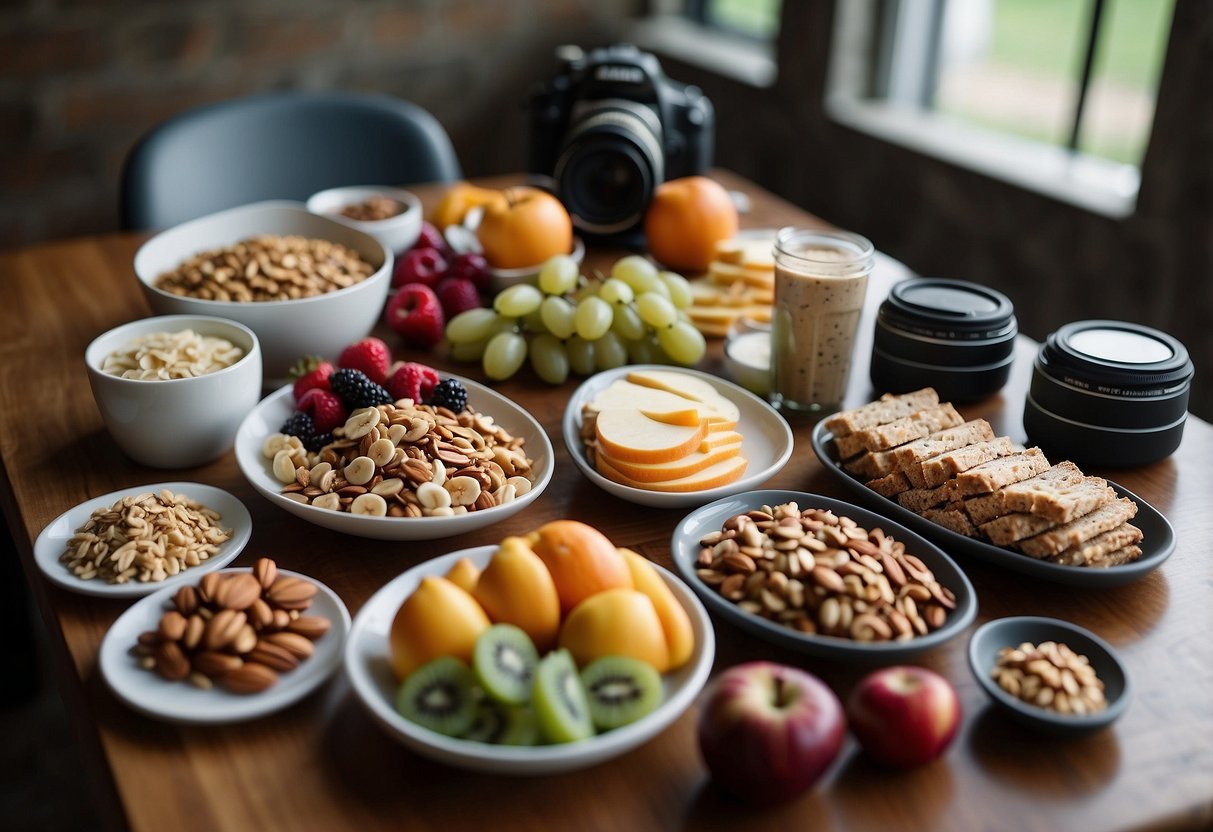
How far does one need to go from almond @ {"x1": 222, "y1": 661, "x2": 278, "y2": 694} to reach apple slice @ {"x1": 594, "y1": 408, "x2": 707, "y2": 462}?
1.30 ft

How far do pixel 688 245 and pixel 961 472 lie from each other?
702 millimetres

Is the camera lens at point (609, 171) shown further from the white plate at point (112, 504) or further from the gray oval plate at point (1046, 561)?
the white plate at point (112, 504)

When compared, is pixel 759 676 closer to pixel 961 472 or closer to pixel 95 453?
pixel 961 472

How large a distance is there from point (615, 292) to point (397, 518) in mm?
490

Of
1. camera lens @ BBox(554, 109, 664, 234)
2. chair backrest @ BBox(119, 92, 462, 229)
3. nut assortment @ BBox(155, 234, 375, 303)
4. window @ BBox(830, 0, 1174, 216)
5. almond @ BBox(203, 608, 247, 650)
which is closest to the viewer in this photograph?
almond @ BBox(203, 608, 247, 650)

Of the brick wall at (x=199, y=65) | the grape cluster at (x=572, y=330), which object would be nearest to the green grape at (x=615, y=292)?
the grape cluster at (x=572, y=330)

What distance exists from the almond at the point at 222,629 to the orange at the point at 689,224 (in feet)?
3.12

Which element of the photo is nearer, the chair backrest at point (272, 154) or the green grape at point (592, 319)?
the green grape at point (592, 319)

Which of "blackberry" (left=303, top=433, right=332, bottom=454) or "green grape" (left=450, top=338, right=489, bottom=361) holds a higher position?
"blackberry" (left=303, top=433, right=332, bottom=454)

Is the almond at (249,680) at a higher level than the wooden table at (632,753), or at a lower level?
higher

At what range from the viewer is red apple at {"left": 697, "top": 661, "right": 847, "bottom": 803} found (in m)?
0.66

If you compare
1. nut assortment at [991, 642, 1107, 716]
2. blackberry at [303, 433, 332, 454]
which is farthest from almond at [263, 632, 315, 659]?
nut assortment at [991, 642, 1107, 716]

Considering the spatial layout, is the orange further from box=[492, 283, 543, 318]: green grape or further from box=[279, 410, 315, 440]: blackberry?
box=[279, 410, 315, 440]: blackberry

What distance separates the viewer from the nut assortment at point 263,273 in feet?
4.06
